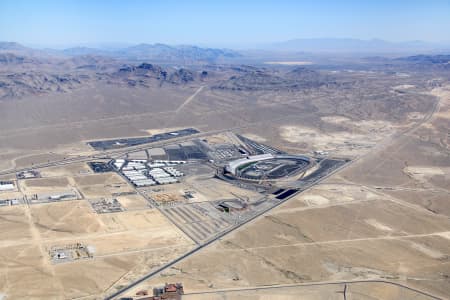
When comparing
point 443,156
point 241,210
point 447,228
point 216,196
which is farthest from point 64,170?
point 443,156

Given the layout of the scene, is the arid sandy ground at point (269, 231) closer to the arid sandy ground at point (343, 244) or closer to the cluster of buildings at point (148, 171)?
the arid sandy ground at point (343, 244)

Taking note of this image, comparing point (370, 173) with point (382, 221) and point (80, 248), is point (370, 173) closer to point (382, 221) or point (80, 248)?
point (382, 221)

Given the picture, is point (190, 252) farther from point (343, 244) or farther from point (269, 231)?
point (343, 244)

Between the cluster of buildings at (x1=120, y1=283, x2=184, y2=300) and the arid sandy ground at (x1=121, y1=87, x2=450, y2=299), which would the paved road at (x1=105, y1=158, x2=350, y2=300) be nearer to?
the arid sandy ground at (x1=121, y1=87, x2=450, y2=299)

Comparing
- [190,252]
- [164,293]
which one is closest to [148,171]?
Answer: [190,252]

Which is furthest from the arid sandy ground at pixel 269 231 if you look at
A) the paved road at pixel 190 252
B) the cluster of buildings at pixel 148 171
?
the cluster of buildings at pixel 148 171

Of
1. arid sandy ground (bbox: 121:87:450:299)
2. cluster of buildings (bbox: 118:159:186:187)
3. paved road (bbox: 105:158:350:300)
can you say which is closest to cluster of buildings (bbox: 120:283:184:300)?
arid sandy ground (bbox: 121:87:450:299)

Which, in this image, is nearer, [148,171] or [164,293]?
[164,293]

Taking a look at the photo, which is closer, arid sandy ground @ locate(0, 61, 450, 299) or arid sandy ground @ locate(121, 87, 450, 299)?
arid sandy ground @ locate(0, 61, 450, 299)

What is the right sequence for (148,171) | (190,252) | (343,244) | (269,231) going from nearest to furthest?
(190,252), (343,244), (269,231), (148,171)
